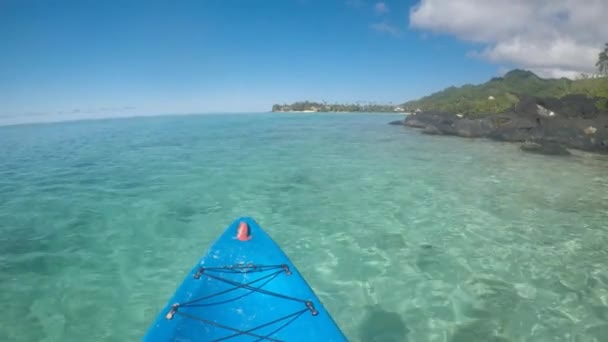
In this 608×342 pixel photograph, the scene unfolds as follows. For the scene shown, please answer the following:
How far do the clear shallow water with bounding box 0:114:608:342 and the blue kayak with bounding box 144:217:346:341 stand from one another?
2.34 metres

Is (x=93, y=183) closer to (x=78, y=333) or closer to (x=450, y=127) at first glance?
(x=78, y=333)

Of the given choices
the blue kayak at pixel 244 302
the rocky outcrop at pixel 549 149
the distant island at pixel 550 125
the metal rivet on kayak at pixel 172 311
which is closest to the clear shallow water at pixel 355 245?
the blue kayak at pixel 244 302

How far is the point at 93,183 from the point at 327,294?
17197 mm

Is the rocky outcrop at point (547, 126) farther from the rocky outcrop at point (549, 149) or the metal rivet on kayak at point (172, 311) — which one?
Answer: the metal rivet on kayak at point (172, 311)

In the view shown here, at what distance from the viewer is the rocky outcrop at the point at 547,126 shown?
2712cm

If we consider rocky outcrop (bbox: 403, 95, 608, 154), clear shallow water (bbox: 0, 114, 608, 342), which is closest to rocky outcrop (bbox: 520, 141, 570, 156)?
rocky outcrop (bbox: 403, 95, 608, 154)

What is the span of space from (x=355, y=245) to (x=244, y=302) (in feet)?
18.7

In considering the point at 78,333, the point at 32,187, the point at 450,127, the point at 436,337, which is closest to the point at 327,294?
the point at 436,337

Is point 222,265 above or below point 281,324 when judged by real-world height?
above

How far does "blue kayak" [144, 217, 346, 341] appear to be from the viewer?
13.5 feet

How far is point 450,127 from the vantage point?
4366cm

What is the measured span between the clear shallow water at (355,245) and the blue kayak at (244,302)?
7.67 feet

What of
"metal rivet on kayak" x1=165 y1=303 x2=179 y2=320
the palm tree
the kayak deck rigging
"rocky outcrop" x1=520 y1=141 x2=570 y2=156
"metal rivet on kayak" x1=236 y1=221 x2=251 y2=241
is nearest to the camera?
"metal rivet on kayak" x1=165 y1=303 x2=179 y2=320

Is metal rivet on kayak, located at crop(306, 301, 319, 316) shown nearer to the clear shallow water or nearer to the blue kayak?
the blue kayak
